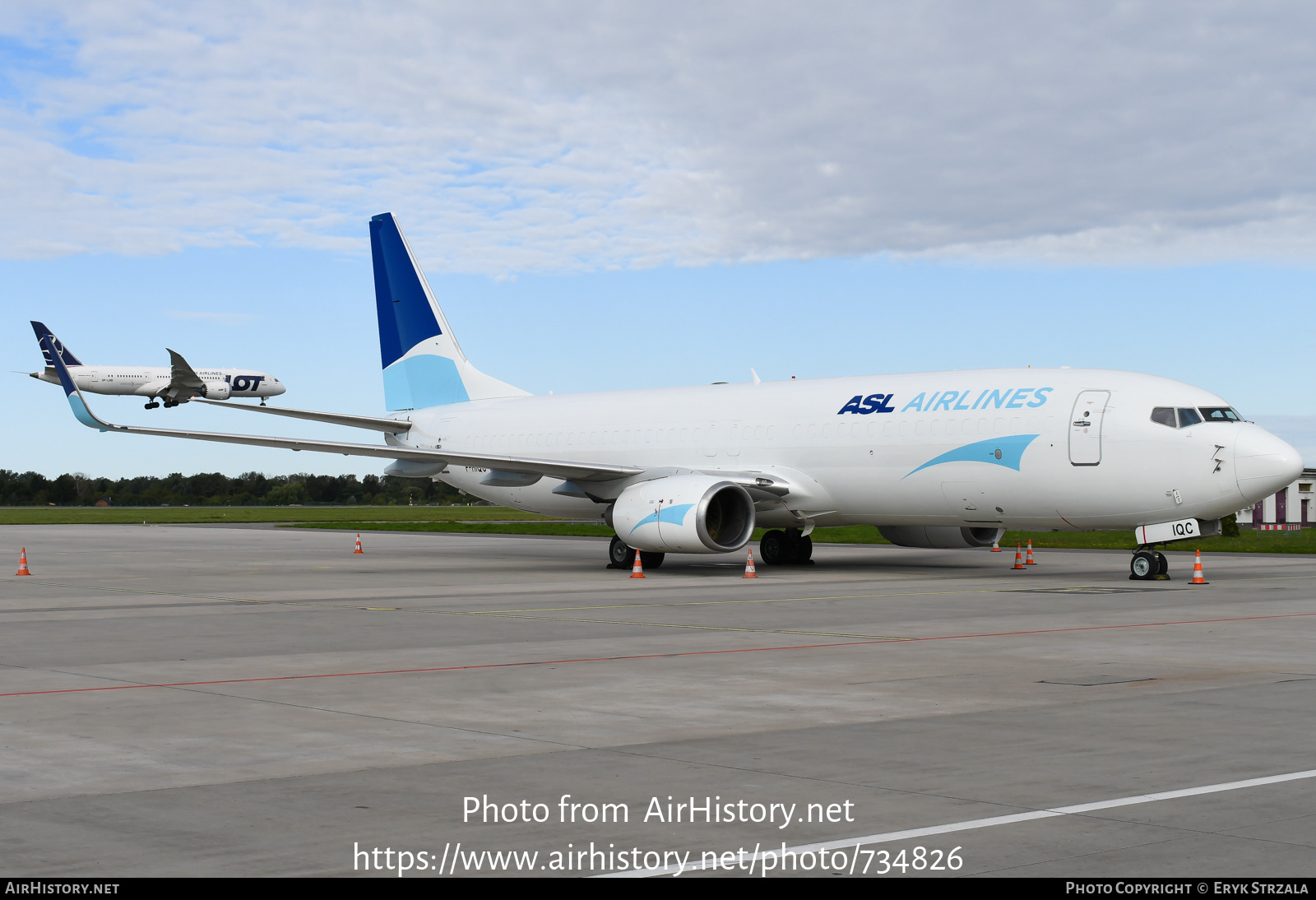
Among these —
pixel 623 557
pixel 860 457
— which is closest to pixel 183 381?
pixel 623 557

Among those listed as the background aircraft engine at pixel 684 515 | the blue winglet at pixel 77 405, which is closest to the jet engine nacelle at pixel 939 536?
the background aircraft engine at pixel 684 515

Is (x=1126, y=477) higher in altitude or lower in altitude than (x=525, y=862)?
higher

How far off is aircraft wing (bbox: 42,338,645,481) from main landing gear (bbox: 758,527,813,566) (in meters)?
3.56

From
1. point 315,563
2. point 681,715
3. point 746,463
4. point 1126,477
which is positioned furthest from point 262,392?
point 681,715

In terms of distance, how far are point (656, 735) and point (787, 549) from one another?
20492 millimetres

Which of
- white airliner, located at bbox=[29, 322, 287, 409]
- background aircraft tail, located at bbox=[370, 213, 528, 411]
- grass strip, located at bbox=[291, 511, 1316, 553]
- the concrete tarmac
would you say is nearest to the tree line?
white airliner, located at bbox=[29, 322, 287, 409]

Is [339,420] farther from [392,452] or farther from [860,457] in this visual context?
[860,457]

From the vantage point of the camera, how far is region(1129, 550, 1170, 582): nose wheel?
21.8 m

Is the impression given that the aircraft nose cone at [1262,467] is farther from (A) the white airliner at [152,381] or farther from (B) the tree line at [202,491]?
(B) the tree line at [202,491]

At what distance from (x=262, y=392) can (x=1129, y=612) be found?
7419cm

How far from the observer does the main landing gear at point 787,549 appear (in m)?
28.1

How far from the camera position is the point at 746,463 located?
26.3 m

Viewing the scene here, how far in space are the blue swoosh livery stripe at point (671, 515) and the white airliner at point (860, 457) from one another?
0.11 ft

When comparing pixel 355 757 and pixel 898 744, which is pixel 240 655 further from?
pixel 898 744
